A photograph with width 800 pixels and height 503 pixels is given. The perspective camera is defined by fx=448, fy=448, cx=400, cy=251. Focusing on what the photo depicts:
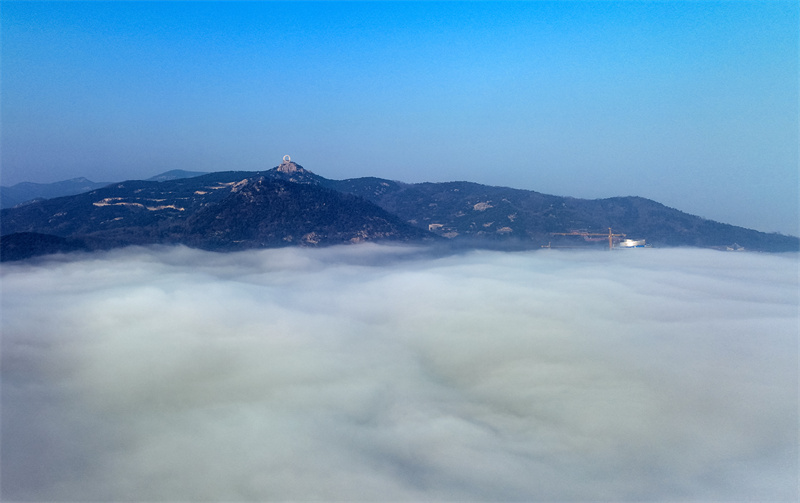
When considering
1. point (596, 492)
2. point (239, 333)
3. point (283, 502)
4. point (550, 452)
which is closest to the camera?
point (283, 502)

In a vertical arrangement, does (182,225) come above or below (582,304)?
above

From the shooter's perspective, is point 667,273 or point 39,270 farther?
point 667,273

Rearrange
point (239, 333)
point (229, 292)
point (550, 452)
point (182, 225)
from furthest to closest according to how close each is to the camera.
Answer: point (182, 225)
point (229, 292)
point (239, 333)
point (550, 452)

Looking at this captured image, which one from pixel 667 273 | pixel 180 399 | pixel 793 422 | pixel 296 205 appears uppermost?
pixel 296 205

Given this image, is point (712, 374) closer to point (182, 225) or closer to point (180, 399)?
point (180, 399)

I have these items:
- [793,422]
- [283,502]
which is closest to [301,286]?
[283,502]

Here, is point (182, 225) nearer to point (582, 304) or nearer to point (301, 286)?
point (301, 286)

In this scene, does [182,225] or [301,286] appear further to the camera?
[182,225]

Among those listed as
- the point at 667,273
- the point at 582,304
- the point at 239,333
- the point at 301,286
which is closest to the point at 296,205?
the point at 301,286

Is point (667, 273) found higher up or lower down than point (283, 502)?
higher up
